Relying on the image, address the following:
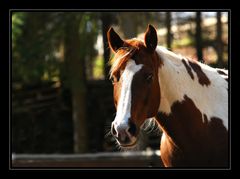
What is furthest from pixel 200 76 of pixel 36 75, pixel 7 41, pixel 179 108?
pixel 36 75

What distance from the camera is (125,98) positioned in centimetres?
370

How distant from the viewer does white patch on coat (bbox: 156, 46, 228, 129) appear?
408 centimetres

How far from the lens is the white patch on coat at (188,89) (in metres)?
4.08

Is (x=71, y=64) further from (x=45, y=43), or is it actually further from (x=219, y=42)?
(x=219, y=42)

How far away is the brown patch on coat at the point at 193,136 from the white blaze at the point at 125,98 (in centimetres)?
48

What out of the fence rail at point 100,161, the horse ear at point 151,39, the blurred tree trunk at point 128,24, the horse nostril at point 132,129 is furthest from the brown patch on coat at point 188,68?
the blurred tree trunk at point 128,24

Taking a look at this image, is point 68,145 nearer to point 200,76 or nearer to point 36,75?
point 36,75

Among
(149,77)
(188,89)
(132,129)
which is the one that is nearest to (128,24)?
(188,89)

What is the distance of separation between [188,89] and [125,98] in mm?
696

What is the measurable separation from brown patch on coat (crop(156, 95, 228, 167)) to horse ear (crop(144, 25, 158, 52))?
1.60ft

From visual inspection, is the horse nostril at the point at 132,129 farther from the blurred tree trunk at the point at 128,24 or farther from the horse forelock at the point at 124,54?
the blurred tree trunk at the point at 128,24

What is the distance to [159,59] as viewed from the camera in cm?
406

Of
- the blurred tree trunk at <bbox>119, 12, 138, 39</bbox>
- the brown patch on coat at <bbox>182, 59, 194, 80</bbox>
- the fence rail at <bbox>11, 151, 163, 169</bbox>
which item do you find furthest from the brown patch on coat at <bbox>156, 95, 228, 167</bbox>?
the blurred tree trunk at <bbox>119, 12, 138, 39</bbox>
